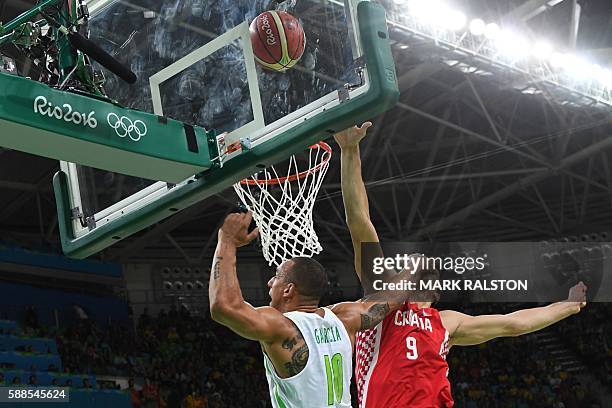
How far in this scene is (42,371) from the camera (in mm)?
14922

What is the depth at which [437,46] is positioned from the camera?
1351 cm

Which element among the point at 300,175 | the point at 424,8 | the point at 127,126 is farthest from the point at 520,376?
the point at 127,126

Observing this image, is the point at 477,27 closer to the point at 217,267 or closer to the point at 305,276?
the point at 305,276

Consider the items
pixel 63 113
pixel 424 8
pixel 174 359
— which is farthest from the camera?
pixel 174 359

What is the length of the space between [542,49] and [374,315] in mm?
11359

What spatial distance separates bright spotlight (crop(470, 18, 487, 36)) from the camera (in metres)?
13.6

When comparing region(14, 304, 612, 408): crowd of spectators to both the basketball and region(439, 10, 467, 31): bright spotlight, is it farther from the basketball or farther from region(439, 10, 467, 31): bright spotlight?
the basketball

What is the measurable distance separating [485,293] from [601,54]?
7.91m

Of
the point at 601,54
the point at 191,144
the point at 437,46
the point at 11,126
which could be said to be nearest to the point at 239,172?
the point at 191,144

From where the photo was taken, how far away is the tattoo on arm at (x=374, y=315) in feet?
12.8

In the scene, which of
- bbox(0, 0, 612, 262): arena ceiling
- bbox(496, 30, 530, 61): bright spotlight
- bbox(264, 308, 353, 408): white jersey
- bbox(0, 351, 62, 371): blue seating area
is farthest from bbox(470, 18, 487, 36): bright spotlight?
bbox(264, 308, 353, 408): white jersey

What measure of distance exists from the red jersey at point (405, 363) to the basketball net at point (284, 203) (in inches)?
49.3

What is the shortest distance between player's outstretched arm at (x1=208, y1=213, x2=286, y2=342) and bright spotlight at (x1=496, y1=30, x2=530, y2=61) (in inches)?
437

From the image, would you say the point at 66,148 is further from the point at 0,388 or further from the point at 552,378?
the point at 552,378
